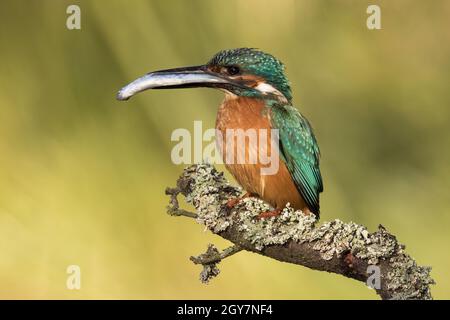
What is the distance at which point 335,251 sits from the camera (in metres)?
4.30

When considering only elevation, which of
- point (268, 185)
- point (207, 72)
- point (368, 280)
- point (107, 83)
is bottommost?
point (368, 280)

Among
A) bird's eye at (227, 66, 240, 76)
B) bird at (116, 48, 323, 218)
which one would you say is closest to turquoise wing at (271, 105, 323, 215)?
bird at (116, 48, 323, 218)

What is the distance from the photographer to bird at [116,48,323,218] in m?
5.18

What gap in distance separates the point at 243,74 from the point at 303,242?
53.5 inches

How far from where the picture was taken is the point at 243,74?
5.26 meters

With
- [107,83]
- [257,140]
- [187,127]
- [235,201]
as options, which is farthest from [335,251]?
[107,83]

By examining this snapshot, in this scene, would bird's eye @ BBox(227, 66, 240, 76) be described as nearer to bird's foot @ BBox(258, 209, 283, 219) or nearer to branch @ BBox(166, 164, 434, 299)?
branch @ BBox(166, 164, 434, 299)

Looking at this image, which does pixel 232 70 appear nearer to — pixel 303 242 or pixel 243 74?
pixel 243 74

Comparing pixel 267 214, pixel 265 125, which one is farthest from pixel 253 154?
pixel 267 214

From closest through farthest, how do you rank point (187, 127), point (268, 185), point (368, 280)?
point (368, 280) → point (268, 185) → point (187, 127)

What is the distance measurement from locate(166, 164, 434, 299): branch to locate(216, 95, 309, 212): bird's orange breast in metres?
0.19

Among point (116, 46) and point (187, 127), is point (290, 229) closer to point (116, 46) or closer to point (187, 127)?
point (187, 127)

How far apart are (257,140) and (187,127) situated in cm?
133

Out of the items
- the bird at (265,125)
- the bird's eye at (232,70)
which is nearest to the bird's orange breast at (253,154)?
the bird at (265,125)
